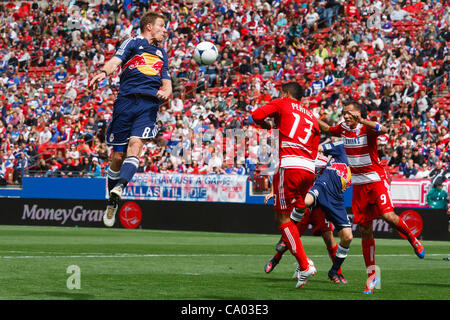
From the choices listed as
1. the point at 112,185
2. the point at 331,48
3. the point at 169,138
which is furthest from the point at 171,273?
the point at 331,48

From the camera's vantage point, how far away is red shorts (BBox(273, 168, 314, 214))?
9656 mm

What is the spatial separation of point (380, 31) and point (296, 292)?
22.1 metres

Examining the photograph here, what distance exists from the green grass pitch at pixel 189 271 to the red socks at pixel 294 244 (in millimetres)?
382

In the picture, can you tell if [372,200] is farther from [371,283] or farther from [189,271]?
[189,271]

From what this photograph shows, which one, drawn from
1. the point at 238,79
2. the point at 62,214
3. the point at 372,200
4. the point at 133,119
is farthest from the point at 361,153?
the point at 238,79

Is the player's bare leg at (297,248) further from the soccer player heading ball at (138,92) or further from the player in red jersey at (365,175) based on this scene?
the soccer player heading ball at (138,92)

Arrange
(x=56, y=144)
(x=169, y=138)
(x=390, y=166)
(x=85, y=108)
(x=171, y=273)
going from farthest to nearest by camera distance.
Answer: (x=85, y=108), (x=56, y=144), (x=169, y=138), (x=390, y=166), (x=171, y=273)

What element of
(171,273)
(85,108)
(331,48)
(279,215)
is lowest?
(171,273)

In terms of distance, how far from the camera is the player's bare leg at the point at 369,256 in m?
9.74

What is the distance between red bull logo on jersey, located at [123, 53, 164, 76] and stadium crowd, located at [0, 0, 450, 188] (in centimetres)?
1445

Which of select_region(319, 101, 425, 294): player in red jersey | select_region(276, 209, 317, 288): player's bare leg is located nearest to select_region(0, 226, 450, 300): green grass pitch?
select_region(276, 209, 317, 288): player's bare leg

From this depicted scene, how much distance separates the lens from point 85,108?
33938mm

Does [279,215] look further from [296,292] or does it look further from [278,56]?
[278,56]

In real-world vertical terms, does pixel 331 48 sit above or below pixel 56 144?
above
